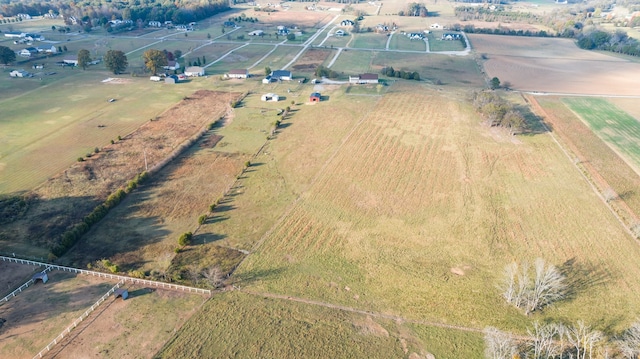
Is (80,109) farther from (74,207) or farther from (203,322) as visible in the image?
(203,322)

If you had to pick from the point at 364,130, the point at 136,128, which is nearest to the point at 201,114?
the point at 136,128

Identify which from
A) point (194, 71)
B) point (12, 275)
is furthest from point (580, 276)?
point (194, 71)

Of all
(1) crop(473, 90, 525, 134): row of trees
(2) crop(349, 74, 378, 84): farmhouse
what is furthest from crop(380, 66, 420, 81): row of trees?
(1) crop(473, 90, 525, 134): row of trees

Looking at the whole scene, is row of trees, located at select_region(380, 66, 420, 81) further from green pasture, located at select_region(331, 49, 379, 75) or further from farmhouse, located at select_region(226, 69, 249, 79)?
farmhouse, located at select_region(226, 69, 249, 79)

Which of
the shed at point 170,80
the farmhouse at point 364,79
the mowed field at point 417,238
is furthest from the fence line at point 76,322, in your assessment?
the farmhouse at point 364,79

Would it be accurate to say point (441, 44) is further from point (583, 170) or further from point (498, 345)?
point (498, 345)
